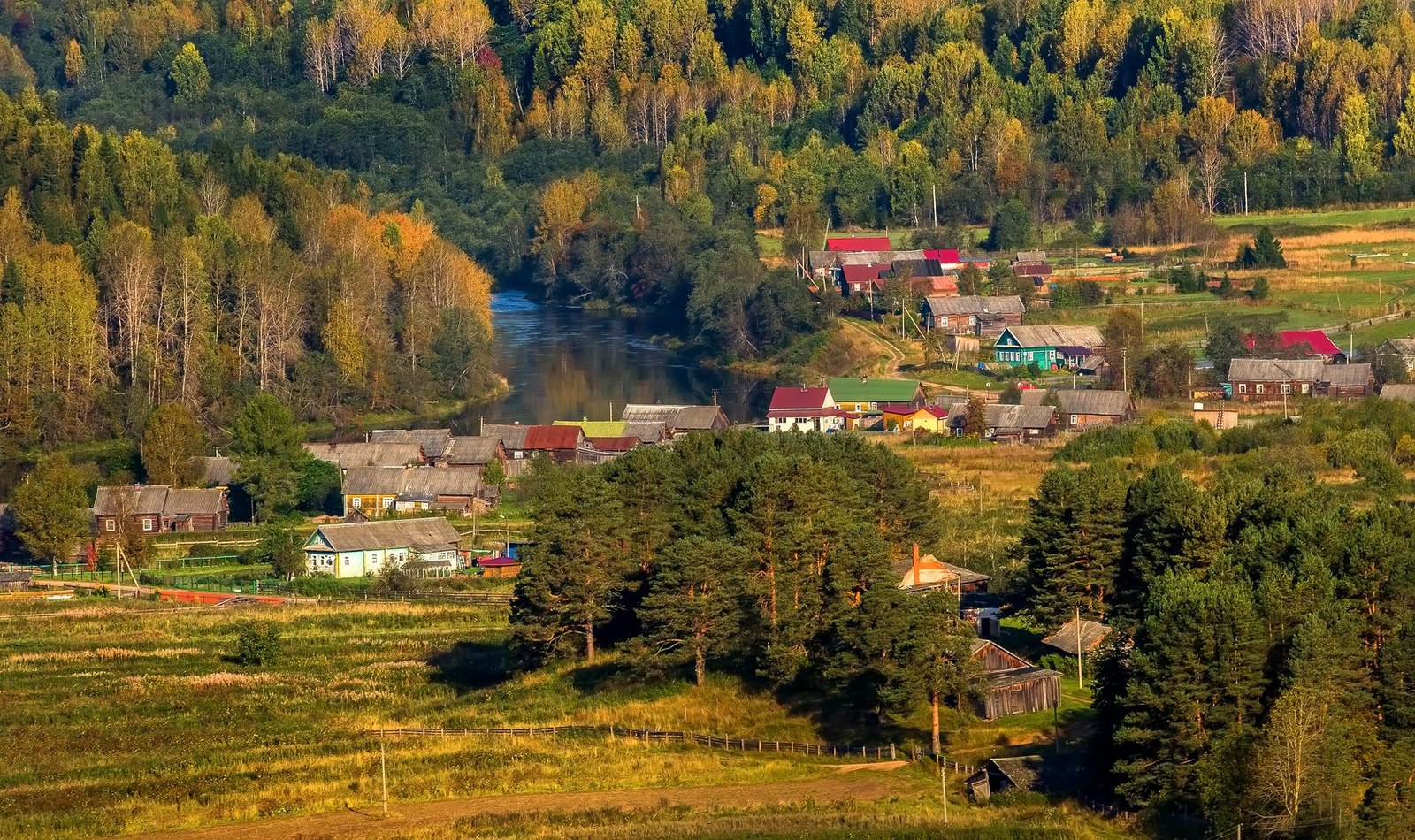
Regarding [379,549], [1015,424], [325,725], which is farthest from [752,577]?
[1015,424]

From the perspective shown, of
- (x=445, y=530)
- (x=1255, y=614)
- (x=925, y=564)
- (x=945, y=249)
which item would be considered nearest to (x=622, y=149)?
(x=945, y=249)

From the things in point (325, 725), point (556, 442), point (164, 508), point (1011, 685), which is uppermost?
point (556, 442)

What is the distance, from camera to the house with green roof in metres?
74.2

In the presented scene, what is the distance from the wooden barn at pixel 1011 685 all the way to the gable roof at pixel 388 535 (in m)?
21.7

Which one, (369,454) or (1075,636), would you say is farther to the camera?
(369,454)

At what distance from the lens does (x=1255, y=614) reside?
33.1 m

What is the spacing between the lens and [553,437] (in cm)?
7012

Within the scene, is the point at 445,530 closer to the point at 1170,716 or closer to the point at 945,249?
the point at 1170,716

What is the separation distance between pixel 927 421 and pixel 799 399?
16.2 ft

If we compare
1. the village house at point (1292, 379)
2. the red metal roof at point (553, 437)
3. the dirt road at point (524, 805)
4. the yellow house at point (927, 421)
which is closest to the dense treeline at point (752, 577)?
the dirt road at point (524, 805)

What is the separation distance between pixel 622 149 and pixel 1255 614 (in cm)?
9530

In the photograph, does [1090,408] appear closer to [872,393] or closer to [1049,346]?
[872,393]

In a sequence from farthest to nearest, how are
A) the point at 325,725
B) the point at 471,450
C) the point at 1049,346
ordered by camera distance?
the point at 1049,346 < the point at 471,450 < the point at 325,725

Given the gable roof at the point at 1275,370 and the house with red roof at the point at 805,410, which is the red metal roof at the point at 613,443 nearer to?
the house with red roof at the point at 805,410
